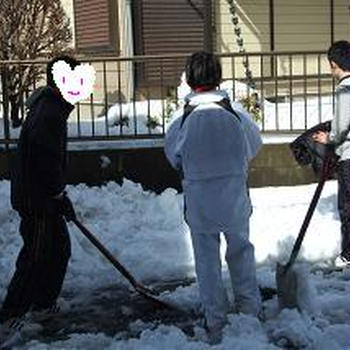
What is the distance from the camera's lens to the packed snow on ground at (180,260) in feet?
16.5

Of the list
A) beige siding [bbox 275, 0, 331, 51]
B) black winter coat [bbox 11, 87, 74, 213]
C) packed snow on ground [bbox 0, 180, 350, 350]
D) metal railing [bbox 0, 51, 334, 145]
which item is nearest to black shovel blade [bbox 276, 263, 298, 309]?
packed snow on ground [bbox 0, 180, 350, 350]

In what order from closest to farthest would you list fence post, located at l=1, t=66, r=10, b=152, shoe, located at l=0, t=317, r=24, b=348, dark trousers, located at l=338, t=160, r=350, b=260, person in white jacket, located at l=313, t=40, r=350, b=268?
shoe, located at l=0, t=317, r=24, b=348 → person in white jacket, located at l=313, t=40, r=350, b=268 → dark trousers, located at l=338, t=160, r=350, b=260 → fence post, located at l=1, t=66, r=10, b=152

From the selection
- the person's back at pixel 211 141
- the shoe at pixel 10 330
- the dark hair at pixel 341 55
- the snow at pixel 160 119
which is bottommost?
the shoe at pixel 10 330

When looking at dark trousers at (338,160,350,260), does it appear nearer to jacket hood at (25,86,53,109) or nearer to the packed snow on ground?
the packed snow on ground

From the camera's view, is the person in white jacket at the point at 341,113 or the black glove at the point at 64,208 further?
the person in white jacket at the point at 341,113

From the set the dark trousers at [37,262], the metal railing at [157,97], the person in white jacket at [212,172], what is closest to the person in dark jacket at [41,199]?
the dark trousers at [37,262]

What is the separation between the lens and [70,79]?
5527 millimetres

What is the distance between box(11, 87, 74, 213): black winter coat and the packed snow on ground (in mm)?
901

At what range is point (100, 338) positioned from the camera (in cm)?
525

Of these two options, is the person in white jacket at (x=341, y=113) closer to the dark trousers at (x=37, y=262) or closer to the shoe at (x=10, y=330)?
the dark trousers at (x=37, y=262)

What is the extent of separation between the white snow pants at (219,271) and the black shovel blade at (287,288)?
25cm

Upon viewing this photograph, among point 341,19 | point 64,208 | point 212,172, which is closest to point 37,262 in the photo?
point 64,208

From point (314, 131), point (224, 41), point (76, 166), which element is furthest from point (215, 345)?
point (224, 41)

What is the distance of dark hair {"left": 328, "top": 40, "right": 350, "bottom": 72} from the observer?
622cm
